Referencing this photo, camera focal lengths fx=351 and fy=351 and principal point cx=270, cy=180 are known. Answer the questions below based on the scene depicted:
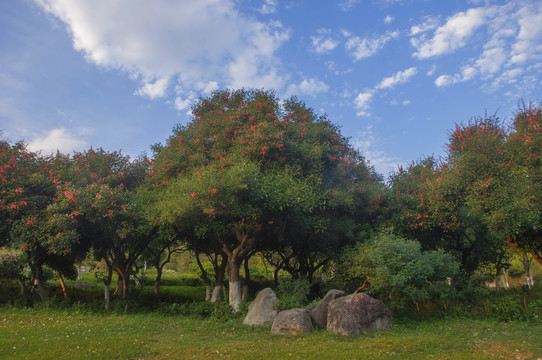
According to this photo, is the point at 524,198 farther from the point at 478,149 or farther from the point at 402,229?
the point at 402,229

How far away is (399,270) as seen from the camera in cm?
1391

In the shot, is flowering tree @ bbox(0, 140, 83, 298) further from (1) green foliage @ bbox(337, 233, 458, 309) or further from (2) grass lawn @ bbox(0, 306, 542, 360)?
(1) green foliage @ bbox(337, 233, 458, 309)

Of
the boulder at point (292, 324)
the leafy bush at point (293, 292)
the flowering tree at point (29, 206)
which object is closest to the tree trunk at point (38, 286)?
the flowering tree at point (29, 206)

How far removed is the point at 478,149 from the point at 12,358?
58.0 feet

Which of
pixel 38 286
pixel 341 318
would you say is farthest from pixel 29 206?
pixel 341 318

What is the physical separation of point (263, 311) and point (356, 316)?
13.1 feet

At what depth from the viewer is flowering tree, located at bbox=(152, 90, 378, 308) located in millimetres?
14406

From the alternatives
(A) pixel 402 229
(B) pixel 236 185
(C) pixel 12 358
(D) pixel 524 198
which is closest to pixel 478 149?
(D) pixel 524 198

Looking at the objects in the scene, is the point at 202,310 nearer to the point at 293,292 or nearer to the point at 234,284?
the point at 234,284

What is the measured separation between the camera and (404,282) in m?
13.5

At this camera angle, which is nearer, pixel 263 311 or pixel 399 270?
pixel 399 270

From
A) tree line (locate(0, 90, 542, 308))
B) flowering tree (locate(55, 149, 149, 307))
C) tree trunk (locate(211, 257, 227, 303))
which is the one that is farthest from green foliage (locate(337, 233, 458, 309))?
flowering tree (locate(55, 149, 149, 307))

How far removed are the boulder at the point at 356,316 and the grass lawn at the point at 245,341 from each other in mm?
377

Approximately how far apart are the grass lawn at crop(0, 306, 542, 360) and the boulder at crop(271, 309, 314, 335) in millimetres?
342
